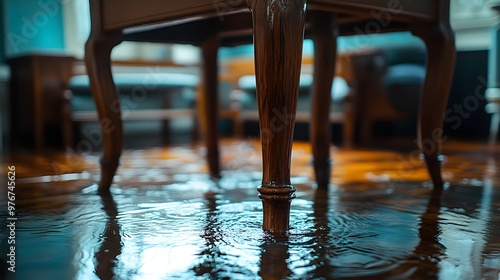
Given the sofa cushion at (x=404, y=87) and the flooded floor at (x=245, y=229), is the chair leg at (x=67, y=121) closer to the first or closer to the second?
the flooded floor at (x=245, y=229)

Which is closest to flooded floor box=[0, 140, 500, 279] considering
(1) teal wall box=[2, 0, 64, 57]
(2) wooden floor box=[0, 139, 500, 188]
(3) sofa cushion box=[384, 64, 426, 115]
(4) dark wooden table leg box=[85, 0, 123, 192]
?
(2) wooden floor box=[0, 139, 500, 188]

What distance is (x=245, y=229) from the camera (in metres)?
0.66

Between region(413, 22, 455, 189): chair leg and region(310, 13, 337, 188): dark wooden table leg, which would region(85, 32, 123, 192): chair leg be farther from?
region(413, 22, 455, 189): chair leg

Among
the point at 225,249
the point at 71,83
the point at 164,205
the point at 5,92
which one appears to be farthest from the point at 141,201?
the point at 5,92

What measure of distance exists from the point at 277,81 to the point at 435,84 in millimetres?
467

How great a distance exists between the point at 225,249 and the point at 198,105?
1.96m

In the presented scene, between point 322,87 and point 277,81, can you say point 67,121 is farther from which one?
point 277,81

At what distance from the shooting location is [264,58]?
0.59 meters

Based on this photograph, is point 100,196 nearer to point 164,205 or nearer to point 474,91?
point 164,205

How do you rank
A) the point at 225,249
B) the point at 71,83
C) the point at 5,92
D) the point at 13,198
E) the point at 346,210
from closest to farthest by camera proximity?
the point at 225,249, the point at 346,210, the point at 13,198, the point at 71,83, the point at 5,92

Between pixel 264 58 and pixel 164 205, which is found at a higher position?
pixel 264 58

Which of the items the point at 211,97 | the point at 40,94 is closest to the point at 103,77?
the point at 211,97

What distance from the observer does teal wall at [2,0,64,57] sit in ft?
8.01

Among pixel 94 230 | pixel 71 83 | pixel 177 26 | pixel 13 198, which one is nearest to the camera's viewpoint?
pixel 94 230
